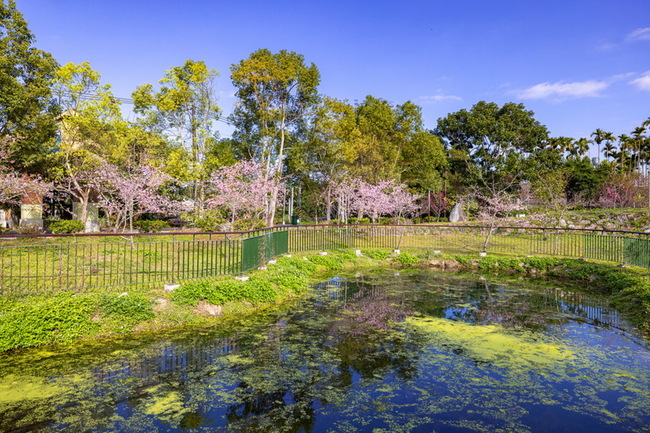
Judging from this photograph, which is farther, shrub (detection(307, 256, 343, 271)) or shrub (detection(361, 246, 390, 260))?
shrub (detection(361, 246, 390, 260))

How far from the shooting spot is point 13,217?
93.2 ft

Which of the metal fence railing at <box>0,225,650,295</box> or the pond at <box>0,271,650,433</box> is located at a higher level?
the metal fence railing at <box>0,225,650,295</box>

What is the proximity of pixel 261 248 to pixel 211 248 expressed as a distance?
1557 mm

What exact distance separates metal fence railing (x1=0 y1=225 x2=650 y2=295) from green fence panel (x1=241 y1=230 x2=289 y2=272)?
3 cm

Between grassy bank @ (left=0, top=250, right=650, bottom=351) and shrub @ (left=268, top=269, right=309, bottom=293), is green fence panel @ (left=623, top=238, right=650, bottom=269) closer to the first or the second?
grassy bank @ (left=0, top=250, right=650, bottom=351)

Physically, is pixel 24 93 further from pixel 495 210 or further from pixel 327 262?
pixel 495 210

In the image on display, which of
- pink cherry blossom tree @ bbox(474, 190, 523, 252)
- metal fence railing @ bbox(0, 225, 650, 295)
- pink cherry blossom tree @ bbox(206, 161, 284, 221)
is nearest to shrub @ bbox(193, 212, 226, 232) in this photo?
metal fence railing @ bbox(0, 225, 650, 295)

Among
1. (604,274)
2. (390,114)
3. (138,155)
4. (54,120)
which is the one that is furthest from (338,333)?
(390,114)

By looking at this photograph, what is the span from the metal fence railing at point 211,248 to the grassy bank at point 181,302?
0.69 meters

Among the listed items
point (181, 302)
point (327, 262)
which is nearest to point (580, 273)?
point (327, 262)

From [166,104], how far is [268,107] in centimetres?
806

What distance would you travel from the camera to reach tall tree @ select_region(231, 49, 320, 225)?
27.1 m

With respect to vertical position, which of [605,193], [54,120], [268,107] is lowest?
[605,193]

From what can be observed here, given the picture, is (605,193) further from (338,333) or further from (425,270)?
(338,333)
